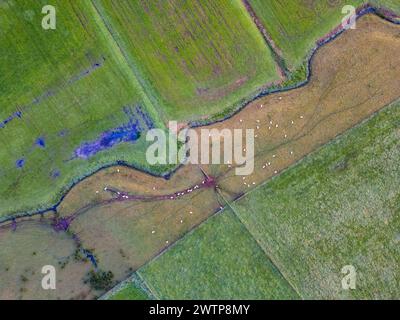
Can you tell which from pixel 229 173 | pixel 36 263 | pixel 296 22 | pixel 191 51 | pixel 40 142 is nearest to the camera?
pixel 36 263

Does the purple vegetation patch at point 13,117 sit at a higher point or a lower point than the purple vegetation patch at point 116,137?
higher

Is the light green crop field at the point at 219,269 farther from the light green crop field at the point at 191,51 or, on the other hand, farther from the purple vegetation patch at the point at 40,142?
the purple vegetation patch at the point at 40,142

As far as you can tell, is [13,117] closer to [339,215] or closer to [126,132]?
[126,132]

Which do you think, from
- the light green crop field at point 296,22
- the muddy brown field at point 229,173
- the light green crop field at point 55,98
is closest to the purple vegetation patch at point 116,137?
the light green crop field at point 55,98

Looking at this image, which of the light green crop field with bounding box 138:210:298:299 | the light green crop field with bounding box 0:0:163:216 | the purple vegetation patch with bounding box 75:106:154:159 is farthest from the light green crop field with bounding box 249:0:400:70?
the light green crop field with bounding box 138:210:298:299

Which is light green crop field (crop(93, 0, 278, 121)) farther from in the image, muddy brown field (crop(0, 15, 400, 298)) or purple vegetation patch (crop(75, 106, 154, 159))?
muddy brown field (crop(0, 15, 400, 298))

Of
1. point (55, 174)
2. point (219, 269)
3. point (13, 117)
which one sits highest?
point (13, 117)

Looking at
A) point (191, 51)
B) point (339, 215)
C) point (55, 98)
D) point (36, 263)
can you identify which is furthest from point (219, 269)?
point (55, 98)

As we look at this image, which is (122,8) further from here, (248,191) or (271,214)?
(271,214)
